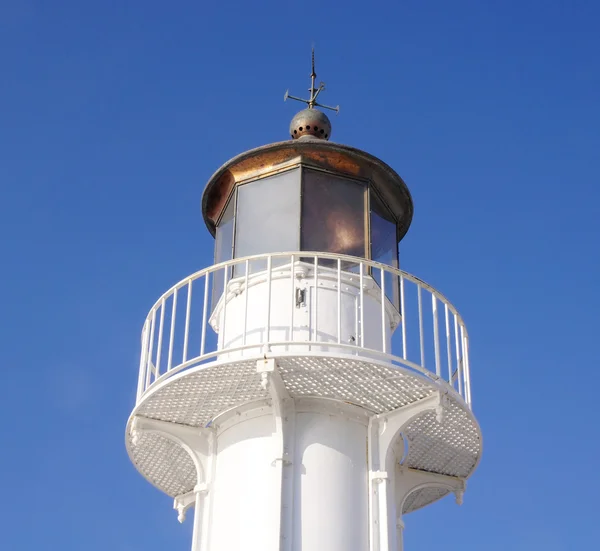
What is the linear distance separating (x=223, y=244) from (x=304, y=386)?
10.8 ft

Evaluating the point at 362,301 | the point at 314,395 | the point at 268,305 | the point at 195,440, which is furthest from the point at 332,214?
the point at 195,440

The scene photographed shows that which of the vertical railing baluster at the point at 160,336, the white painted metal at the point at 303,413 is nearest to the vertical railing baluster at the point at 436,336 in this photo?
the white painted metal at the point at 303,413

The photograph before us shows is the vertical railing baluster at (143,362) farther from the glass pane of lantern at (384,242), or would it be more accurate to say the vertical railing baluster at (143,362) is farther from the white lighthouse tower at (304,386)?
the glass pane of lantern at (384,242)

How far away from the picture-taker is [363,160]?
1653 centimetres

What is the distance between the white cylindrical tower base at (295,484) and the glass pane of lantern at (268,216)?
2282mm

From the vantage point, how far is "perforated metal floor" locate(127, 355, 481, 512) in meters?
14.3

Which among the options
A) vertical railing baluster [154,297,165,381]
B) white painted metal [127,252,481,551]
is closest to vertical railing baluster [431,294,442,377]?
white painted metal [127,252,481,551]

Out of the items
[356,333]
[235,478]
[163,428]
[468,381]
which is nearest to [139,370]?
[163,428]

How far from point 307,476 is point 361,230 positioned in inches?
147

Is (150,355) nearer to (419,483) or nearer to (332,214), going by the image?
(332,214)

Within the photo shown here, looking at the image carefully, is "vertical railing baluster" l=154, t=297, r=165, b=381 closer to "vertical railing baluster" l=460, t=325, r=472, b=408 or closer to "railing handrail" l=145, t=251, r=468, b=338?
"railing handrail" l=145, t=251, r=468, b=338

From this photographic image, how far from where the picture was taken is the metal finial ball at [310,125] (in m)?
17.5

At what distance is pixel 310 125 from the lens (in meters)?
17.5

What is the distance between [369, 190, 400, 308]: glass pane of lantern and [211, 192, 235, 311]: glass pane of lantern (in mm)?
1993
